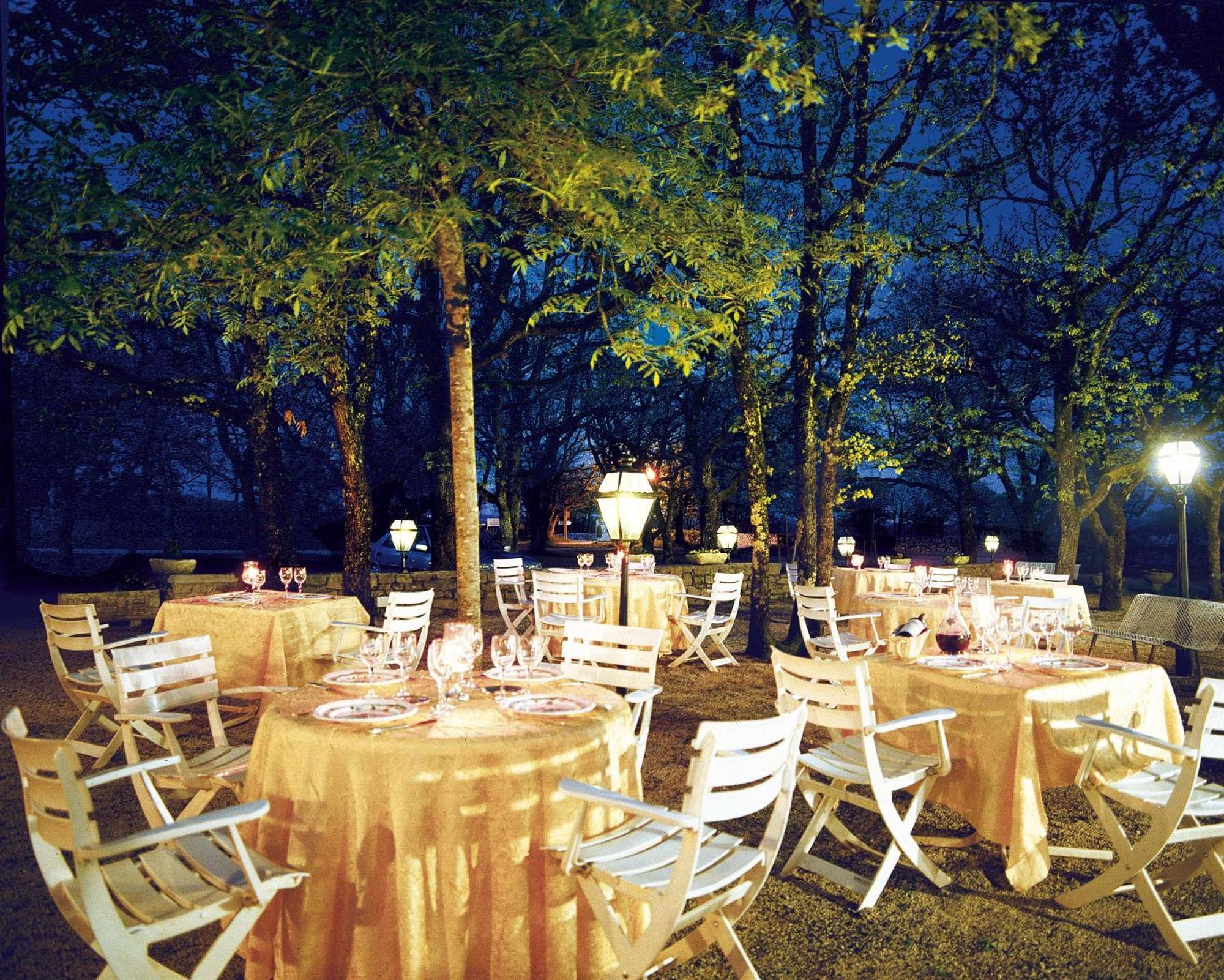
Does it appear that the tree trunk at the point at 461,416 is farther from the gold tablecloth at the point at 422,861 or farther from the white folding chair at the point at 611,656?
the gold tablecloth at the point at 422,861

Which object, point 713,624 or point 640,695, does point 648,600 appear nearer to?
point 713,624

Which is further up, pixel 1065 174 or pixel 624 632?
pixel 1065 174

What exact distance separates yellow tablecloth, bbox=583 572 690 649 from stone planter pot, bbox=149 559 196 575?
685 centimetres

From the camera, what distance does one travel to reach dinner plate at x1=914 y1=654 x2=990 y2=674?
163 inches

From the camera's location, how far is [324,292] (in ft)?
25.6

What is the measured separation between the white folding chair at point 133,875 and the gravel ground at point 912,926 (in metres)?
0.73

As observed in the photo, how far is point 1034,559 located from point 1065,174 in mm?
15529

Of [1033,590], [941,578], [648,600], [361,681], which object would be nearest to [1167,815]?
[361,681]

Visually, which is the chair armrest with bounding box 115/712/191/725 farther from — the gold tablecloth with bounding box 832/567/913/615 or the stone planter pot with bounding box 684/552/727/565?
the stone planter pot with bounding box 684/552/727/565

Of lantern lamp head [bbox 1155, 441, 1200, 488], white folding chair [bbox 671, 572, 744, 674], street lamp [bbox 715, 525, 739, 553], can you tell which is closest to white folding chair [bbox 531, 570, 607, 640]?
white folding chair [bbox 671, 572, 744, 674]

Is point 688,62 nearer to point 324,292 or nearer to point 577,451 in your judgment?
Answer: point 324,292

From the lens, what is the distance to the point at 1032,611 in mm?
5566

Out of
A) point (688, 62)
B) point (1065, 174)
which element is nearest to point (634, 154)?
point (688, 62)

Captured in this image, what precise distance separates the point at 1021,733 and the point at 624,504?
3.12 m
